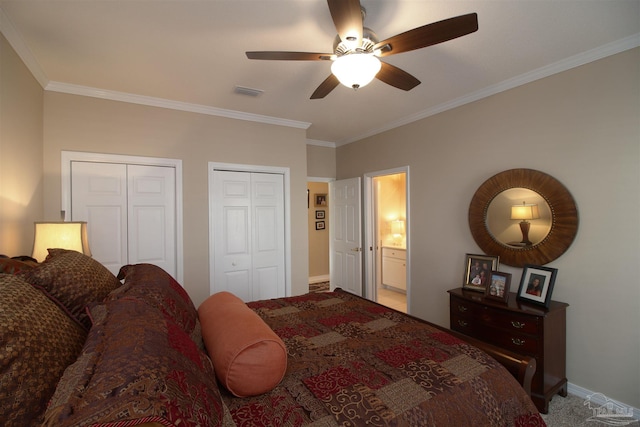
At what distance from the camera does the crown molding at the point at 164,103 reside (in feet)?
9.03

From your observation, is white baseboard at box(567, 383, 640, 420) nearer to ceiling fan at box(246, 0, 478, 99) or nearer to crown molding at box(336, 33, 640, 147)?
crown molding at box(336, 33, 640, 147)

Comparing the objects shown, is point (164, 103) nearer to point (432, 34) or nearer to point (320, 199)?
point (432, 34)

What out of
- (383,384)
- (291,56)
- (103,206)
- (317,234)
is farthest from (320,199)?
(383,384)

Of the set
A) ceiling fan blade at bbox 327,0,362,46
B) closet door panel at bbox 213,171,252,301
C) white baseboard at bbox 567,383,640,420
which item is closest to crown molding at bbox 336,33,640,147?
ceiling fan blade at bbox 327,0,362,46

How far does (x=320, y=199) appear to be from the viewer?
21.2 ft

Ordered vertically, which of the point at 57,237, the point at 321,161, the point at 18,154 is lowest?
the point at 57,237

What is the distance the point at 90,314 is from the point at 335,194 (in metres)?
4.15

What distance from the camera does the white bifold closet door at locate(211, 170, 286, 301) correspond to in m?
3.51

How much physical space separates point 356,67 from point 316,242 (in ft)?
16.6

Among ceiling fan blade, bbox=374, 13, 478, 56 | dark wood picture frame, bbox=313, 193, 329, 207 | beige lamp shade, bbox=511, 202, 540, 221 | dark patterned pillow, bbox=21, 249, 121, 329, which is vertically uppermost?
ceiling fan blade, bbox=374, 13, 478, 56

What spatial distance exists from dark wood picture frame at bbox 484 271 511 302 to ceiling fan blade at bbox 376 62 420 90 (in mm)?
1773

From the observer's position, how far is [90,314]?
3.48 ft

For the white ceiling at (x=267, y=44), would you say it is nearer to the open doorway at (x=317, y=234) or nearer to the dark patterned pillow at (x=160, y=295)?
the dark patterned pillow at (x=160, y=295)

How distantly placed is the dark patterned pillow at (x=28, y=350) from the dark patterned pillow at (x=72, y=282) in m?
0.10
